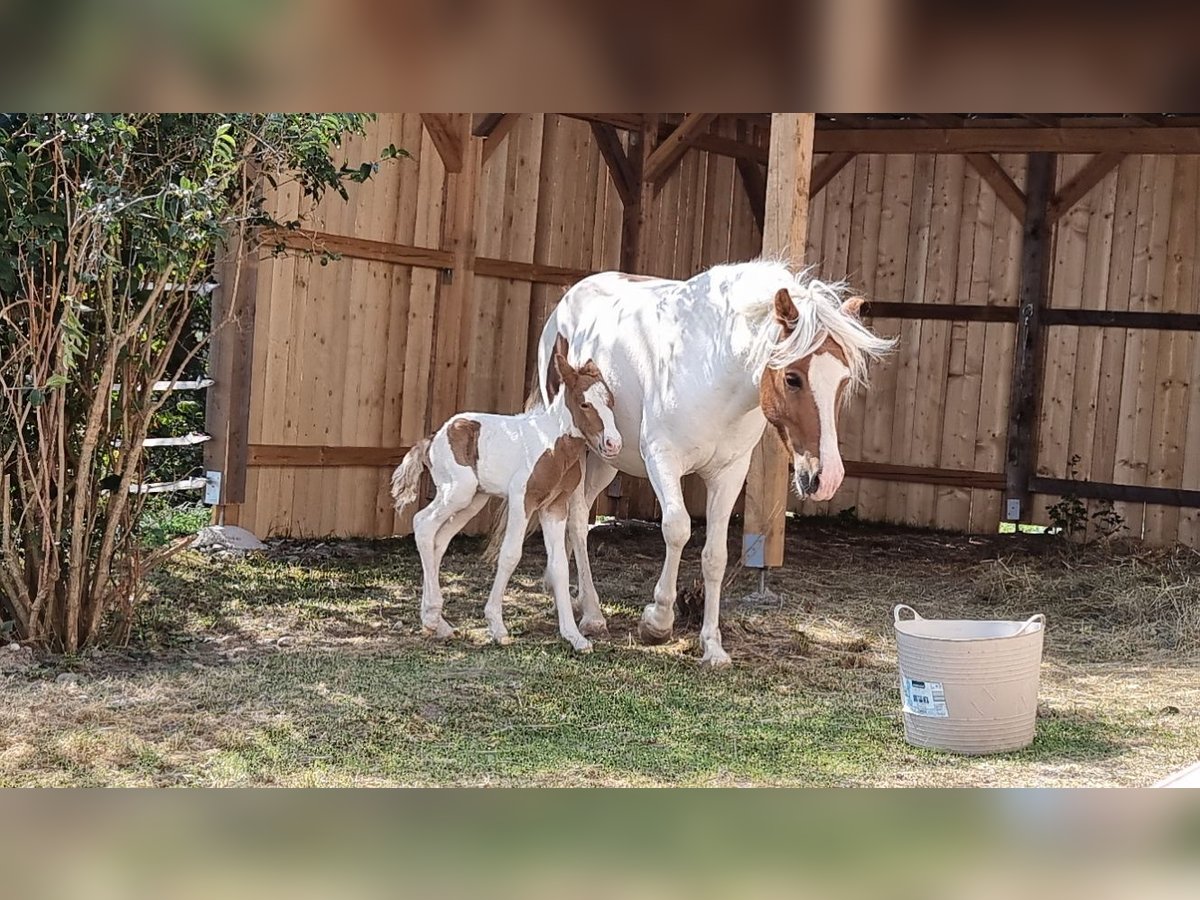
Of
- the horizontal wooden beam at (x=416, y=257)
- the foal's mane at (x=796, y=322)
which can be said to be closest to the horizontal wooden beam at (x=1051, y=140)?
the horizontal wooden beam at (x=416, y=257)

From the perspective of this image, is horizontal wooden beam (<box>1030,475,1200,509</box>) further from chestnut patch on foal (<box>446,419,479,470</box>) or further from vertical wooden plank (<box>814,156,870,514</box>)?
chestnut patch on foal (<box>446,419,479,470</box>)

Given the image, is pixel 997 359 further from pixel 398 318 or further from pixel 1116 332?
pixel 398 318

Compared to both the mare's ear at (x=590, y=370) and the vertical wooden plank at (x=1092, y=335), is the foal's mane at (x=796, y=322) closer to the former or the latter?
the mare's ear at (x=590, y=370)

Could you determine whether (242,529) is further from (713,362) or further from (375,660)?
(713,362)

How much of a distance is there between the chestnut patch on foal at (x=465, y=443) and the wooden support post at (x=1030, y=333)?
6.61 metres

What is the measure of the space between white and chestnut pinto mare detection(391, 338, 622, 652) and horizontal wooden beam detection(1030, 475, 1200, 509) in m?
6.38

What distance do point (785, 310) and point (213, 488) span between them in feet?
13.4

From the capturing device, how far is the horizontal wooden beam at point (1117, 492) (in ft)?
34.1

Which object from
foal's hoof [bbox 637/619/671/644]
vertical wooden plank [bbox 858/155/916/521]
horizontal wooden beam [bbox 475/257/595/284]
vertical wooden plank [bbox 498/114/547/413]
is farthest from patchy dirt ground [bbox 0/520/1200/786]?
vertical wooden plank [bbox 858/155/916/521]

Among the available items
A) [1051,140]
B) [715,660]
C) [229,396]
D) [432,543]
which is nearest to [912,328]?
[1051,140]

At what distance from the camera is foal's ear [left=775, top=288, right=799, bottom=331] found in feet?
16.1
